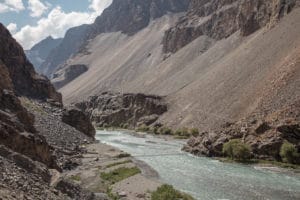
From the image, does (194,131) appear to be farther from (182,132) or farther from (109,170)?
(109,170)

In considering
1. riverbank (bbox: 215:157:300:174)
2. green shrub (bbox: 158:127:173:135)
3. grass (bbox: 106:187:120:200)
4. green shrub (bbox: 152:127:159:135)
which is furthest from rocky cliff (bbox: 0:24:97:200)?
green shrub (bbox: 158:127:173:135)

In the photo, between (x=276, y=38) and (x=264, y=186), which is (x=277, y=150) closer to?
(x=264, y=186)

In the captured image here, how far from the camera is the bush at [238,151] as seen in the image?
66.1 metres

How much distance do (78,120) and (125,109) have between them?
7535 centimetres

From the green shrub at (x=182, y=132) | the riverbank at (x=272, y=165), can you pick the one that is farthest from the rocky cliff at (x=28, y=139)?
the green shrub at (x=182, y=132)

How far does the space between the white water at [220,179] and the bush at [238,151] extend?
294cm

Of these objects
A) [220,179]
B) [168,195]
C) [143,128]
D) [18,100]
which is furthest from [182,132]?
Answer: [168,195]

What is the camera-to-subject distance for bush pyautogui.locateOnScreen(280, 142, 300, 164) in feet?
205

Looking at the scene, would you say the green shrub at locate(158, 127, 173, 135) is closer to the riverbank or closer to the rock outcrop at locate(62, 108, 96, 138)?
the rock outcrop at locate(62, 108, 96, 138)

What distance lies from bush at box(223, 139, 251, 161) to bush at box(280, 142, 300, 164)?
15.8 ft

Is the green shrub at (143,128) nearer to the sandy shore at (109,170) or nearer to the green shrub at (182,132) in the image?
the green shrub at (182,132)

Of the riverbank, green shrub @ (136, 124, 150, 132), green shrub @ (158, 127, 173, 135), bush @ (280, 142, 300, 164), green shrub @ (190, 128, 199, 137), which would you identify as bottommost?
the riverbank

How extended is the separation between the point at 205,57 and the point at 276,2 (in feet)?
143

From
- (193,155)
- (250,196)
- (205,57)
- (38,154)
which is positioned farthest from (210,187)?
(205,57)
